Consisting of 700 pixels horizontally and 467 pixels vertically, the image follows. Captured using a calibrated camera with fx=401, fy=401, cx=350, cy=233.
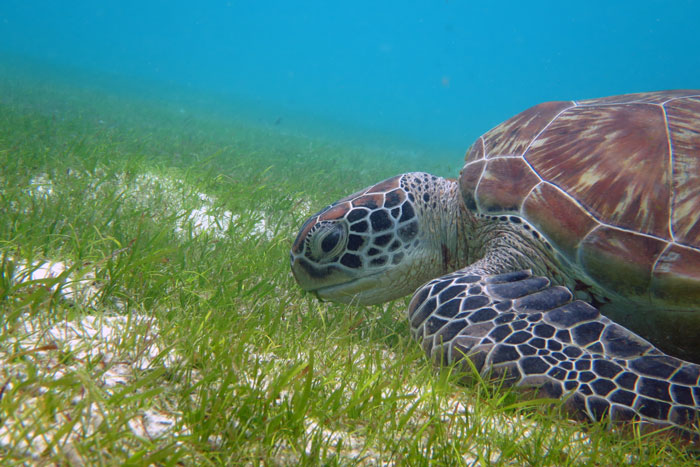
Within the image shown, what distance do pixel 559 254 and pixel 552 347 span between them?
534 mm

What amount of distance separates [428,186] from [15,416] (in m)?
2.13

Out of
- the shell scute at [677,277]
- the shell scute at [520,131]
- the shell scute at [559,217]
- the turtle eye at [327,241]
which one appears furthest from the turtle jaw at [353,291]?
the shell scute at [677,277]

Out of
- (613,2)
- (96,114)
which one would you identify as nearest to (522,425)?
(96,114)

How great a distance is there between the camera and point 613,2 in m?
96.9

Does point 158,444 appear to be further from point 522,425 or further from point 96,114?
point 96,114

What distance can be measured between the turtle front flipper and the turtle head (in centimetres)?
38

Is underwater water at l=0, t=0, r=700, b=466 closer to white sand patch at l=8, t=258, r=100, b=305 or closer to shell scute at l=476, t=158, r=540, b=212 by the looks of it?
white sand patch at l=8, t=258, r=100, b=305

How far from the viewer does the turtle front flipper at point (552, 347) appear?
1.30 metres

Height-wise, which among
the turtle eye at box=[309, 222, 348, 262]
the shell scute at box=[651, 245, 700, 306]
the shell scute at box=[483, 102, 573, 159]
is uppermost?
the shell scute at box=[483, 102, 573, 159]

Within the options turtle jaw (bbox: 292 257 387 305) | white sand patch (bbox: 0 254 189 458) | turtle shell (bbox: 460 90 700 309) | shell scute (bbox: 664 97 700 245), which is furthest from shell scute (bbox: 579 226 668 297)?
white sand patch (bbox: 0 254 189 458)

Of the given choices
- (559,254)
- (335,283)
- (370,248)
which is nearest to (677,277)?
→ (559,254)

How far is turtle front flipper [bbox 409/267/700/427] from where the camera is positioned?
51.2 inches

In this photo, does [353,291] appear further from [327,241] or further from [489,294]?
[489,294]

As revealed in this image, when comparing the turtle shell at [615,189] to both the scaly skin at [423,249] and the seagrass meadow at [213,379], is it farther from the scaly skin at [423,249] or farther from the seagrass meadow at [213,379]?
the seagrass meadow at [213,379]
